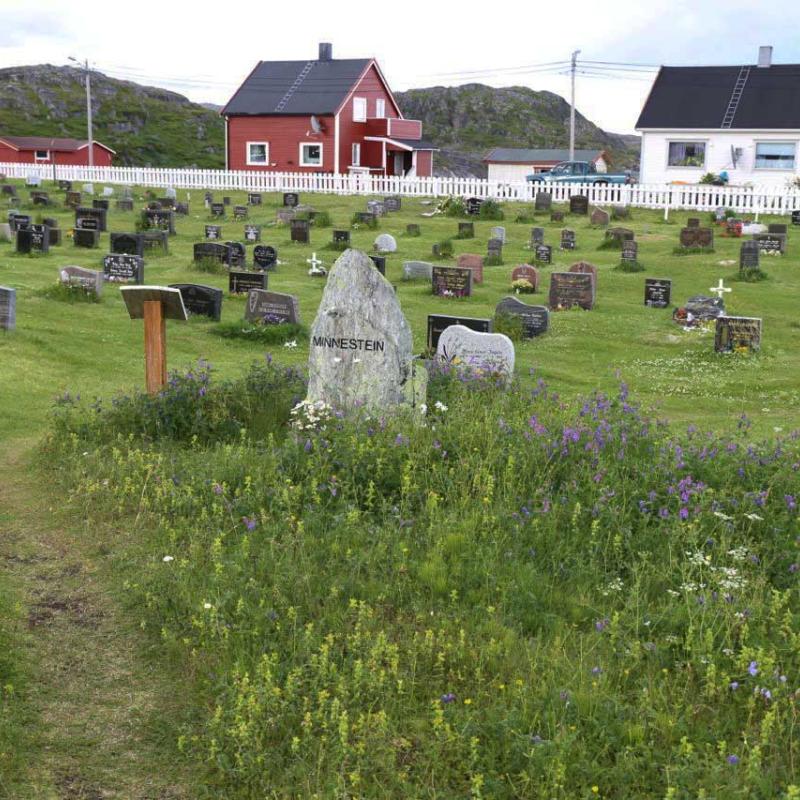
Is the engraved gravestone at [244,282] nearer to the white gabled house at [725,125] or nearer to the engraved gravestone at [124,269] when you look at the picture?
the engraved gravestone at [124,269]

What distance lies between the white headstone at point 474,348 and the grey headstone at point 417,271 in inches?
374

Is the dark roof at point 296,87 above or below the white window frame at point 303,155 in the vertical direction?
above

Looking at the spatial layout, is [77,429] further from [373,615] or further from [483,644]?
[483,644]

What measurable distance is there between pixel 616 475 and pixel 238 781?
402 centimetres

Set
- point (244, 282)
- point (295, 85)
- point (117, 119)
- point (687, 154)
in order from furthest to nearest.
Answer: point (117, 119)
point (295, 85)
point (687, 154)
point (244, 282)

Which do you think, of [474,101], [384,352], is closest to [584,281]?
[384,352]

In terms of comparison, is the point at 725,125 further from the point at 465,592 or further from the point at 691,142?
the point at 465,592

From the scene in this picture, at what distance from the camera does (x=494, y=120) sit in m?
128

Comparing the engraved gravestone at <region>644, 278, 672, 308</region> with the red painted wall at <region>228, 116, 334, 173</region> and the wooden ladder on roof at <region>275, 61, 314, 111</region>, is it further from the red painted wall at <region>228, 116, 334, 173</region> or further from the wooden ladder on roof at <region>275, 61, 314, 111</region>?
the wooden ladder on roof at <region>275, 61, 314, 111</region>

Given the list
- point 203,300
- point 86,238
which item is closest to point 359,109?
point 86,238

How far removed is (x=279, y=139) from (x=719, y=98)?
2169 cm

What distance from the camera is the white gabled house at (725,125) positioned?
151ft

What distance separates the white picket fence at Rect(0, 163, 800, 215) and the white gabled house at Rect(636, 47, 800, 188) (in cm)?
683

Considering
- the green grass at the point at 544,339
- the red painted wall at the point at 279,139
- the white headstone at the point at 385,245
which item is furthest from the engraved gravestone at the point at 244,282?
the red painted wall at the point at 279,139
